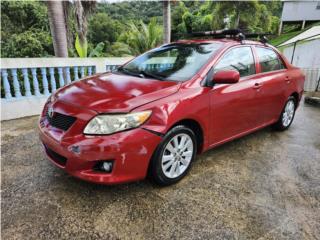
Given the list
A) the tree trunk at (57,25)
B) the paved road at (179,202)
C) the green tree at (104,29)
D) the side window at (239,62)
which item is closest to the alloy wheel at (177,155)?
the paved road at (179,202)

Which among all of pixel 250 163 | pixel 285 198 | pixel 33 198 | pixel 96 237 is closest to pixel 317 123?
pixel 250 163

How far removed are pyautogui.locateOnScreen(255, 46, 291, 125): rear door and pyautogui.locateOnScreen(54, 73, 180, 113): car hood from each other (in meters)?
1.55

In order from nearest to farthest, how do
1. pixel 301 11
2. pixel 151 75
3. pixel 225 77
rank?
pixel 225 77, pixel 151 75, pixel 301 11

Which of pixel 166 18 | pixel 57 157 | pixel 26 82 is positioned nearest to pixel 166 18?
pixel 166 18

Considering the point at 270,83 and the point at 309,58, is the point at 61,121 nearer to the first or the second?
the point at 270,83

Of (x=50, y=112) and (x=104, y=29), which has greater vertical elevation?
(x=104, y=29)

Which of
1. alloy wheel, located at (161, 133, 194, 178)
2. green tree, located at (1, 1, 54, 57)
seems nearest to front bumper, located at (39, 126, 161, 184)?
alloy wheel, located at (161, 133, 194, 178)

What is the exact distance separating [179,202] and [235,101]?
55.6 inches

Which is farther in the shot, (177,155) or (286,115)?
(286,115)

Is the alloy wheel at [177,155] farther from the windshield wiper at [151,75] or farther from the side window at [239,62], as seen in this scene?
the side window at [239,62]

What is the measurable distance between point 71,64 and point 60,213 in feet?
12.2

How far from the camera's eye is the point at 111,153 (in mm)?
2105

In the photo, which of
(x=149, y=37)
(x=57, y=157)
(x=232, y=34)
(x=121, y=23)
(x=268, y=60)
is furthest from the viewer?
(x=121, y=23)

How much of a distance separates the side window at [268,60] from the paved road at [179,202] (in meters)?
1.30
